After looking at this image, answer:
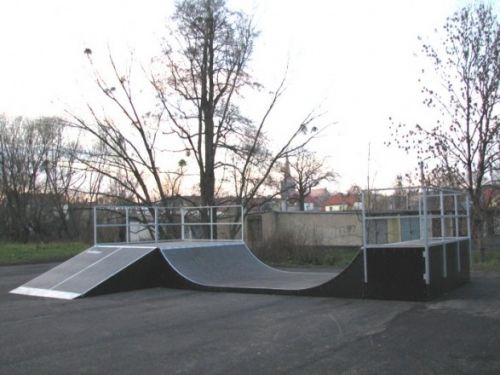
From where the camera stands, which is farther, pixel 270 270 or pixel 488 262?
pixel 488 262

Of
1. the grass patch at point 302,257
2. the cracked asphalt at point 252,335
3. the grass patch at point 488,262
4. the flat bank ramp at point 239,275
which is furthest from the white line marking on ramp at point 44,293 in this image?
the grass patch at point 488,262

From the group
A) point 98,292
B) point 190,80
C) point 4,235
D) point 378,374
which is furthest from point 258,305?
point 4,235

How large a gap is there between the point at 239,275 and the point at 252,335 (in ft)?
19.3

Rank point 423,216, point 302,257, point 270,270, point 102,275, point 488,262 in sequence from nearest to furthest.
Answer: point 423,216 < point 102,275 < point 270,270 < point 488,262 < point 302,257

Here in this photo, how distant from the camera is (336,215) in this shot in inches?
A: 1478

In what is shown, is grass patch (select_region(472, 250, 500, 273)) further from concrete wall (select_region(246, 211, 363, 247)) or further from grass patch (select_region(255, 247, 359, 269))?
concrete wall (select_region(246, 211, 363, 247))

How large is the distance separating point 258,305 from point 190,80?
17335 mm

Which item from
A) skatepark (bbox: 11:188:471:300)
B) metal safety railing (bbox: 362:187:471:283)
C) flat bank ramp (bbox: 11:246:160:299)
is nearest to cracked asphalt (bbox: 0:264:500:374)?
skatepark (bbox: 11:188:471:300)

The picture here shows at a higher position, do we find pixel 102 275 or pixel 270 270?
pixel 102 275

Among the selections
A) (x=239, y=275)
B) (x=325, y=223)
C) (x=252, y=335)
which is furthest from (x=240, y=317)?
(x=325, y=223)

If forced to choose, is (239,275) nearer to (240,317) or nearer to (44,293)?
(44,293)

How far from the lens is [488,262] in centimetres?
1471

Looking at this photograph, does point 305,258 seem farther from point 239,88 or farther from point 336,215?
point 336,215

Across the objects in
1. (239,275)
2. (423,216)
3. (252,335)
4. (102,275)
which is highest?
(423,216)
